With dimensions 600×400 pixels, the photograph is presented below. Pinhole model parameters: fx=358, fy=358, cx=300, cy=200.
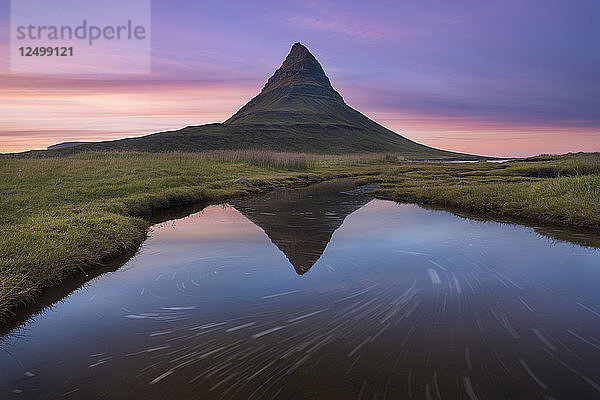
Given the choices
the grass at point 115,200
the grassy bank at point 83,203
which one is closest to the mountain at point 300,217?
the grass at point 115,200

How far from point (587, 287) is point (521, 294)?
1.95 m

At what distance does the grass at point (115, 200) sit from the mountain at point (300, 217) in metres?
3.61

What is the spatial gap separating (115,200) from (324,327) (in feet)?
55.5

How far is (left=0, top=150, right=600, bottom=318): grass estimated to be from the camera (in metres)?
10.0

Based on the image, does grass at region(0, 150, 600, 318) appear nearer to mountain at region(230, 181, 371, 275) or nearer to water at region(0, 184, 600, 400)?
water at region(0, 184, 600, 400)

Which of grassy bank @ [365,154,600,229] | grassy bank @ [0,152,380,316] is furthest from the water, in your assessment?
grassy bank @ [365,154,600,229]

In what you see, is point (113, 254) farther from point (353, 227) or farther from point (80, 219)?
point (353, 227)

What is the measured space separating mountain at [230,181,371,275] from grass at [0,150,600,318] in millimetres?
3610

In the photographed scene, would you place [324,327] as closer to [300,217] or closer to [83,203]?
[300,217]

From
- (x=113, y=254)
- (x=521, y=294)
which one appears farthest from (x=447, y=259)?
(x=113, y=254)

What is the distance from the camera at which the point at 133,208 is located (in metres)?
19.9

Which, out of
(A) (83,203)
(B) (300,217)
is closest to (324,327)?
(B) (300,217)

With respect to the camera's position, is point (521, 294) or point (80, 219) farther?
point (80, 219)

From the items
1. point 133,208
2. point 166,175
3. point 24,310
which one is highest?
point 166,175
